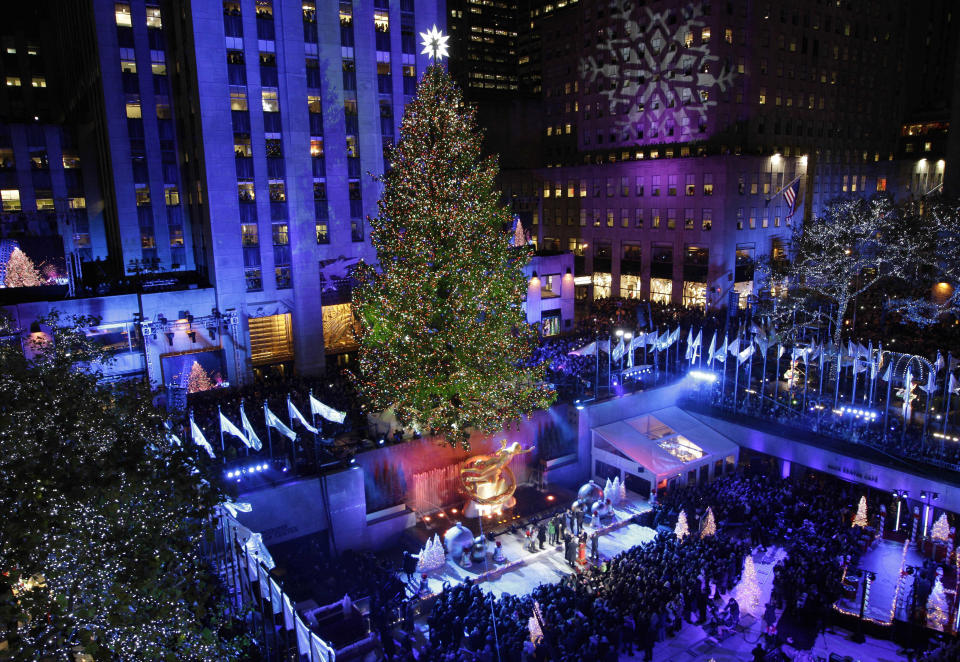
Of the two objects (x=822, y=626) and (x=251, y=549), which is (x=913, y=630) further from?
(x=251, y=549)

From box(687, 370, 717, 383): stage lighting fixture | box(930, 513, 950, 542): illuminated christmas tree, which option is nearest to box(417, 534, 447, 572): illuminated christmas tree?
box(687, 370, 717, 383): stage lighting fixture

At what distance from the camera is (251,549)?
14219 millimetres

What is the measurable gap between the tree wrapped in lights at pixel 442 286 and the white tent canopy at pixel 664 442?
5.62 metres

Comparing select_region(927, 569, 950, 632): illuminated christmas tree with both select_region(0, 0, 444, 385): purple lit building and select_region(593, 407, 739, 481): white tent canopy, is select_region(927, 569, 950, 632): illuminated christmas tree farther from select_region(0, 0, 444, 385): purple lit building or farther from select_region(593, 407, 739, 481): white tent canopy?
select_region(0, 0, 444, 385): purple lit building

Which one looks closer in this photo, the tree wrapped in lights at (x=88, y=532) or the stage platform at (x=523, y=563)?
the tree wrapped in lights at (x=88, y=532)

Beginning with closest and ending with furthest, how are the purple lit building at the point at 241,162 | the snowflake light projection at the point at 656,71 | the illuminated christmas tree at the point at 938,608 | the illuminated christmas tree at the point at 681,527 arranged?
the illuminated christmas tree at the point at 938,608, the illuminated christmas tree at the point at 681,527, the purple lit building at the point at 241,162, the snowflake light projection at the point at 656,71

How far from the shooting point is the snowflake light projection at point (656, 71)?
55.9 meters

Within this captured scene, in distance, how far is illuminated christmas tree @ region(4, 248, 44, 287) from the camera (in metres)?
29.3

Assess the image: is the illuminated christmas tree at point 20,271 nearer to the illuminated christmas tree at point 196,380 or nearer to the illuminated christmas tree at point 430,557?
the illuminated christmas tree at point 196,380

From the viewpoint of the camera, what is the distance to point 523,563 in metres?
20.6

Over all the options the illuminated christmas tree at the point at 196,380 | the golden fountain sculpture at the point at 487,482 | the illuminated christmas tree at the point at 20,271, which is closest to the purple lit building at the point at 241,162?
the illuminated christmas tree at the point at 196,380

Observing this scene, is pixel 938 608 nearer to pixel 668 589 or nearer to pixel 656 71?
pixel 668 589

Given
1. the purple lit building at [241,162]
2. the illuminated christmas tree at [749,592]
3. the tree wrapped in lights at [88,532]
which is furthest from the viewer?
the purple lit building at [241,162]

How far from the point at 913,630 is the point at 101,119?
158 ft
